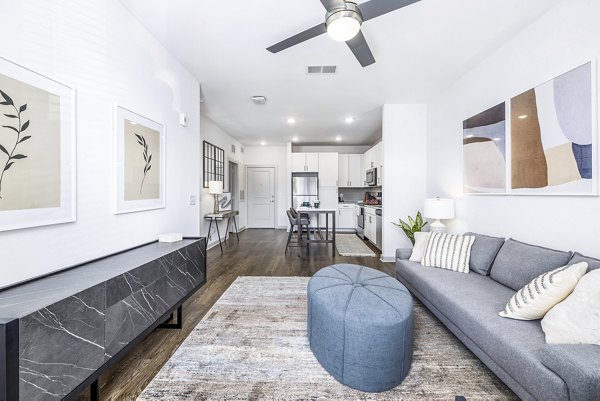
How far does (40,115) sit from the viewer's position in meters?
1.36

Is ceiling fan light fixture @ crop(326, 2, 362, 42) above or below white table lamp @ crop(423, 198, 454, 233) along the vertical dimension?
above

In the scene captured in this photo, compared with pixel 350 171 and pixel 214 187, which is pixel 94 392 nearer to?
pixel 214 187

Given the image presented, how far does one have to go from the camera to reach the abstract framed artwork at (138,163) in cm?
194

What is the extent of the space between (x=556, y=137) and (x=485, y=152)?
2.61 feet

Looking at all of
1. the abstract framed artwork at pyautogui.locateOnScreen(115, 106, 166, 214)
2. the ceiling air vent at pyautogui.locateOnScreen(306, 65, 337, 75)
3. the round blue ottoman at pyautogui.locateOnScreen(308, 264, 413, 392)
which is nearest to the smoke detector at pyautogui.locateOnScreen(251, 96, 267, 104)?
the ceiling air vent at pyautogui.locateOnScreen(306, 65, 337, 75)

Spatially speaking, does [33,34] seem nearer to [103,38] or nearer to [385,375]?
[103,38]

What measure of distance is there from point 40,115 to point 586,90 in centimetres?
354

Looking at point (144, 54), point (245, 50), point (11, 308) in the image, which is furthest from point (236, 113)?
point (11, 308)

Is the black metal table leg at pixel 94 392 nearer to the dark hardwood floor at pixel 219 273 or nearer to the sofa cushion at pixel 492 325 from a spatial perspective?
the dark hardwood floor at pixel 219 273

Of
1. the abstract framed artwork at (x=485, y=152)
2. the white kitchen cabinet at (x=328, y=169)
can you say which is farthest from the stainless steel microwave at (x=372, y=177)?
the abstract framed artwork at (x=485, y=152)

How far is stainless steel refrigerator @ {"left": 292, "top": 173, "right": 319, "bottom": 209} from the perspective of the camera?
283 inches

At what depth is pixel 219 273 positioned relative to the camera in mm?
3598

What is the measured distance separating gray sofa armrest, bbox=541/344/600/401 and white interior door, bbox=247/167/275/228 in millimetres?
7088

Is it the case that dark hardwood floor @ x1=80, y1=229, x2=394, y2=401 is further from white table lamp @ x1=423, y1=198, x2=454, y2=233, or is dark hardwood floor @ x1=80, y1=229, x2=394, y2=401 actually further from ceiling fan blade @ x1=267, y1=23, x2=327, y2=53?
ceiling fan blade @ x1=267, y1=23, x2=327, y2=53
